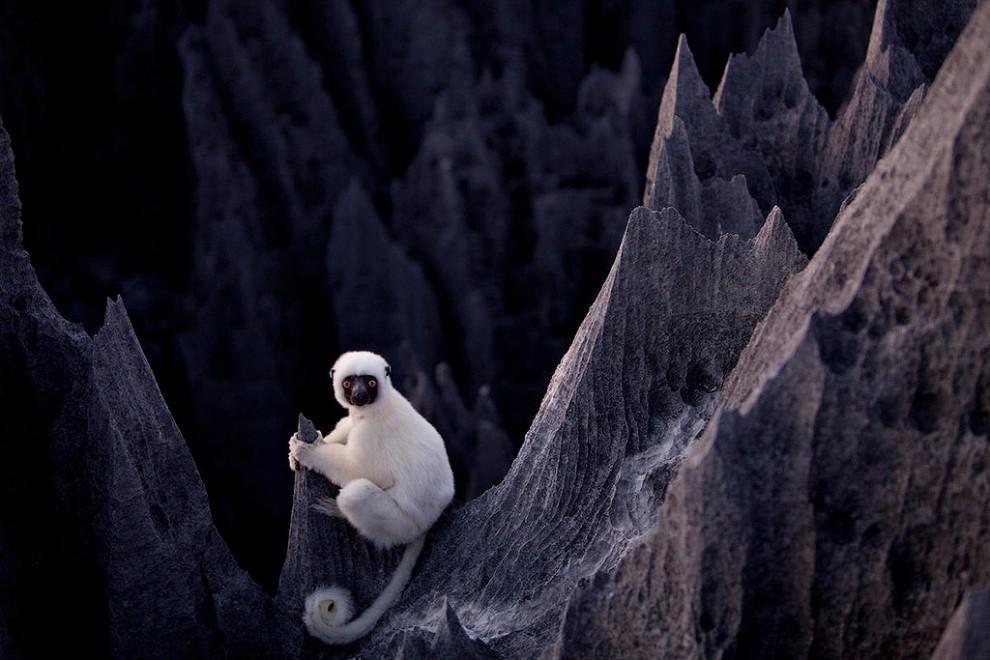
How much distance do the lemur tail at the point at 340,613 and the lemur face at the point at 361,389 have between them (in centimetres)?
51

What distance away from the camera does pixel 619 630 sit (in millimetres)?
1977

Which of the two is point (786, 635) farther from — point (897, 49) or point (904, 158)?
point (897, 49)

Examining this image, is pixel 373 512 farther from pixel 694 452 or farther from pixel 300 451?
pixel 694 452

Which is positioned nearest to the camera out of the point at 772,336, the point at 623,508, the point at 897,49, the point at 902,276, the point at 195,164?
the point at 902,276

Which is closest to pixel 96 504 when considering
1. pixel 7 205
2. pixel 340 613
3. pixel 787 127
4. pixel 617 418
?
pixel 340 613

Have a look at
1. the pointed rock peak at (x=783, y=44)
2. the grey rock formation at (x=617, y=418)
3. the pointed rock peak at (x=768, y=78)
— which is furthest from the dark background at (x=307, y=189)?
the grey rock formation at (x=617, y=418)

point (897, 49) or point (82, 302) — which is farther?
point (82, 302)

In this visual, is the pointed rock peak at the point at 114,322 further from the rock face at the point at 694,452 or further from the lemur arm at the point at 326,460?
the lemur arm at the point at 326,460

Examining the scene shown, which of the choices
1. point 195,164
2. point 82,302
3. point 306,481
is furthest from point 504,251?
point 306,481

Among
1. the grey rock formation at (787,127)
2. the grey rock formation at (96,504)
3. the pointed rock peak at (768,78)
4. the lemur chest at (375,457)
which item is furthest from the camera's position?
the pointed rock peak at (768,78)

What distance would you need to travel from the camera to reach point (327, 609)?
9.23 ft

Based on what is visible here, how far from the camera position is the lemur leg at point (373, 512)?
2754 mm

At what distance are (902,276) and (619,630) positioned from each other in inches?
33.8

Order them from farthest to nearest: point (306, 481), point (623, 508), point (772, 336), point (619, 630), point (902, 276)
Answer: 1. point (306, 481)
2. point (623, 508)
3. point (772, 336)
4. point (619, 630)
5. point (902, 276)
